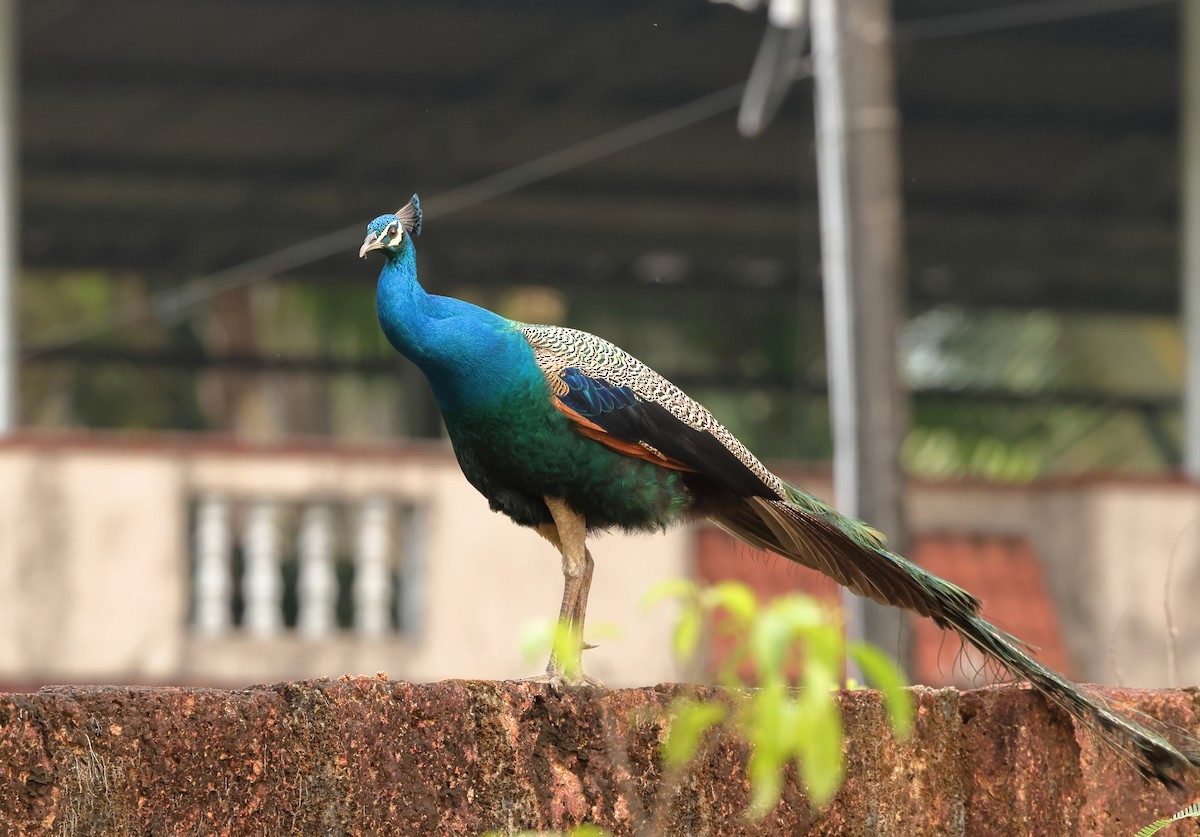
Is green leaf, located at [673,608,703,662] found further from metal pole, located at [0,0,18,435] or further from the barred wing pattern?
metal pole, located at [0,0,18,435]

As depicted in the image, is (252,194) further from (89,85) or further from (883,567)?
(883,567)

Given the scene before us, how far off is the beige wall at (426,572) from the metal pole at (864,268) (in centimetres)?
159

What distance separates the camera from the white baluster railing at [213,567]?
436 inches

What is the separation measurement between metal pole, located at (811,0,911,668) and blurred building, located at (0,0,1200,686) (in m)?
1.25

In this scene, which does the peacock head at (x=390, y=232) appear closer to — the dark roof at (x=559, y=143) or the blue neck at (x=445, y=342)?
the blue neck at (x=445, y=342)

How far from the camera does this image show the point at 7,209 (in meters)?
12.3

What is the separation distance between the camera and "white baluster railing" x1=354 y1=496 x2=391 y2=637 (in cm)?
1126

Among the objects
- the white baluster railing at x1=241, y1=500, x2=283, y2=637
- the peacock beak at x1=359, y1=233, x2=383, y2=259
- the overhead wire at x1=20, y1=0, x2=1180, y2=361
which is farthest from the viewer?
the overhead wire at x1=20, y1=0, x2=1180, y2=361

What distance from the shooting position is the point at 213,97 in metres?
15.1

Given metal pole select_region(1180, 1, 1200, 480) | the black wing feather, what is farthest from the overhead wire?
the black wing feather

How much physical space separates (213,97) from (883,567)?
36.6 ft

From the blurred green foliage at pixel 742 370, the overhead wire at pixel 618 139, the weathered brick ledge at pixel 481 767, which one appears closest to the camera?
the weathered brick ledge at pixel 481 767

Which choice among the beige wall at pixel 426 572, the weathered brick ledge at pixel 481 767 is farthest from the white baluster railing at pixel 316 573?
the weathered brick ledge at pixel 481 767

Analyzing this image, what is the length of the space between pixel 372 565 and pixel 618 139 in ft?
17.8
